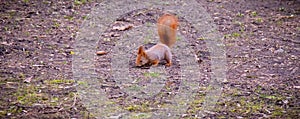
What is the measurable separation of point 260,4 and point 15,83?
14.2 ft

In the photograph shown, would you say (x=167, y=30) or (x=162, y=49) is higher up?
(x=167, y=30)

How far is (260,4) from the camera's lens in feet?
24.3

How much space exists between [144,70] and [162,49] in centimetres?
31

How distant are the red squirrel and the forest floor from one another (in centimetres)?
12

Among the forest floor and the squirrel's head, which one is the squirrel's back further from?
the squirrel's head

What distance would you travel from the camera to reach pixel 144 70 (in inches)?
183

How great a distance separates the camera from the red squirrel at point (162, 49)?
15.3 feet

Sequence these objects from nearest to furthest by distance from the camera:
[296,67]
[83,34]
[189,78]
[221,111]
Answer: [221,111] < [189,78] < [296,67] < [83,34]

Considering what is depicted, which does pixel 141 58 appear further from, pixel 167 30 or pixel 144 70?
pixel 167 30

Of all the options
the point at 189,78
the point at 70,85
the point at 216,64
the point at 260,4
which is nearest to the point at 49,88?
the point at 70,85

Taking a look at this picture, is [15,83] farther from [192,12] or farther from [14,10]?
[192,12]

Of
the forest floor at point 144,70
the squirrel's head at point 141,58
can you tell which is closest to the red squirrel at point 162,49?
the squirrel's head at point 141,58

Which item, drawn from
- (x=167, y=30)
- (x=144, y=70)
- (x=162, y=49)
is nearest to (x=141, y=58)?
(x=144, y=70)

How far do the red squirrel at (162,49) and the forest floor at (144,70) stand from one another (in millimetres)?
117
